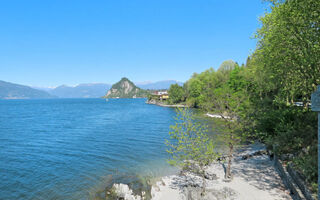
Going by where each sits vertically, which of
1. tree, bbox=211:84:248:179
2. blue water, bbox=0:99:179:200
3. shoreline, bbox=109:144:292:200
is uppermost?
tree, bbox=211:84:248:179

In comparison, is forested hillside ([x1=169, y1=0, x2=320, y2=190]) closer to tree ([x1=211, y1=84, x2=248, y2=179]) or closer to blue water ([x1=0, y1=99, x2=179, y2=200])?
tree ([x1=211, y1=84, x2=248, y2=179])

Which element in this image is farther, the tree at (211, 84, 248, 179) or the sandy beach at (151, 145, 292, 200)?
the tree at (211, 84, 248, 179)

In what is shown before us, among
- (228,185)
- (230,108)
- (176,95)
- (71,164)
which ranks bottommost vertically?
(71,164)

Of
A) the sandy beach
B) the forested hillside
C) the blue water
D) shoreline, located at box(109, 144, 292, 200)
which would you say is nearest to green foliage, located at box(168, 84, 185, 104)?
the blue water

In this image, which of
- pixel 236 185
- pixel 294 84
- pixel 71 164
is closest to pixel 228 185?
pixel 236 185

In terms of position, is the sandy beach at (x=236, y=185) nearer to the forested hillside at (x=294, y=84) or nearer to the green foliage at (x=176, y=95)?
the forested hillside at (x=294, y=84)

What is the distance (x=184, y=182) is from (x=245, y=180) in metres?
4.47

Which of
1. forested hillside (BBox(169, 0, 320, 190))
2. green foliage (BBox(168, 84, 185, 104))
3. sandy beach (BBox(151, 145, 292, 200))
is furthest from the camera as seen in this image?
green foliage (BBox(168, 84, 185, 104))

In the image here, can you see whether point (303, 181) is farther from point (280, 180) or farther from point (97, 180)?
point (97, 180)

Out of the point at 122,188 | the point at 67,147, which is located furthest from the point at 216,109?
the point at 67,147

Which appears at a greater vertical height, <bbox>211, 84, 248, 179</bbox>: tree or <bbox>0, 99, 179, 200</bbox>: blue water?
<bbox>211, 84, 248, 179</bbox>: tree

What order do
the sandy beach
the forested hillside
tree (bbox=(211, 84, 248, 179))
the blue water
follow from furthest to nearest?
the blue water → tree (bbox=(211, 84, 248, 179)) → the sandy beach → the forested hillside

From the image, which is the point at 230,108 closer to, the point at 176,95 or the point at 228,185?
the point at 228,185

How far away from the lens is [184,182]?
1617 centimetres
